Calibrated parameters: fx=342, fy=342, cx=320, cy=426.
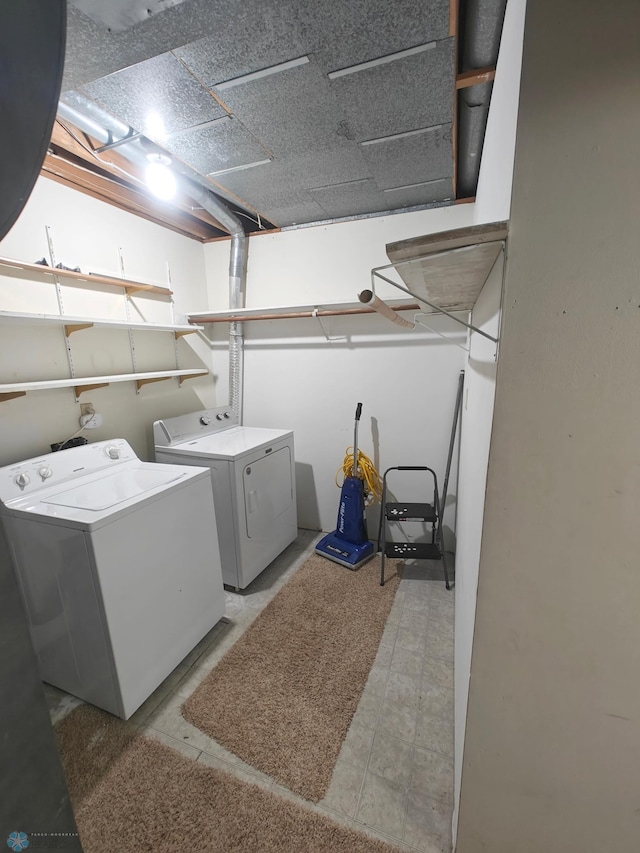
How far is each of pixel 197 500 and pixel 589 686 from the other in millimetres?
1687

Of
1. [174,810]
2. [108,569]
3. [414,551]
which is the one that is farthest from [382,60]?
[174,810]

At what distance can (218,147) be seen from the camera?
178cm

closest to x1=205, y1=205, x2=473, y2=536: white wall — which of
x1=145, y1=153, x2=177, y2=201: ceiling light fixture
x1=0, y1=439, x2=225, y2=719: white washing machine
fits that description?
x1=145, y1=153, x2=177, y2=201: ceiling light fixture

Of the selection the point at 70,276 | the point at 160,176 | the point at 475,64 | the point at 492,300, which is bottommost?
the point at 492,300

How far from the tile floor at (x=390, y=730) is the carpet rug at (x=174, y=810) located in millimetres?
42

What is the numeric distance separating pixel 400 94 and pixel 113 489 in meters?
2.18

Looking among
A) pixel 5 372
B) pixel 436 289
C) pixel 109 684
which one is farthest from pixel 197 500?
pixel 436 289

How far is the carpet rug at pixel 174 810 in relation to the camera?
1125 millimetres

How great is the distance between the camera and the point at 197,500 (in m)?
1.86

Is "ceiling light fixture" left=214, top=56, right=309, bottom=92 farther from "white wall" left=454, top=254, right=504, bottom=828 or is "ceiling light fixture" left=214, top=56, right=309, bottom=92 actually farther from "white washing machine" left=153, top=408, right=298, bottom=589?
"white washing machine" left=153, top=408, right=298, bottom=589

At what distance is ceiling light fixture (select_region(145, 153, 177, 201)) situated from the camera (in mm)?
1841

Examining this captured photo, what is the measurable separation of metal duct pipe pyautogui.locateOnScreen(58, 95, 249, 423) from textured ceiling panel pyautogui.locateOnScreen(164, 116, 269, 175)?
0.18 m

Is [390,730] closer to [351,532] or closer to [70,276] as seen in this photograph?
[351,532]

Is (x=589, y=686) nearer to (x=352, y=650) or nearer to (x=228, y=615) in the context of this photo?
(x=352, y=650)
